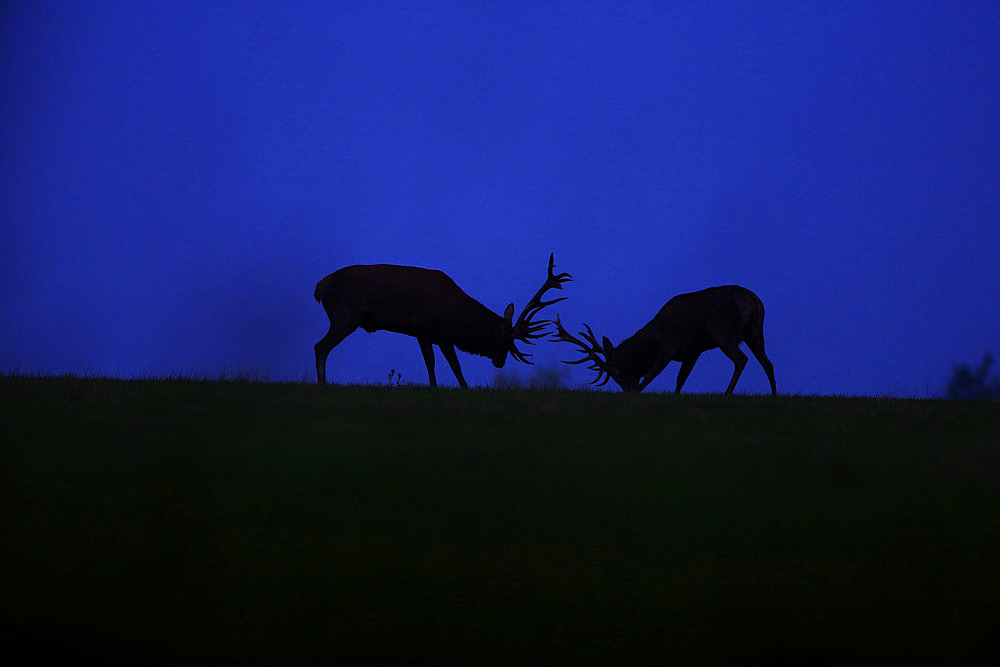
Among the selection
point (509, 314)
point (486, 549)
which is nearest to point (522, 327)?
point (509, 314)

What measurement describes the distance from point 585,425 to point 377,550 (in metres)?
2.95

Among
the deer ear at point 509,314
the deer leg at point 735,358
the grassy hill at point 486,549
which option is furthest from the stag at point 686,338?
the grassy hill at point 486,549

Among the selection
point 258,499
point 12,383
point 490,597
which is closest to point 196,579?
point 258,499

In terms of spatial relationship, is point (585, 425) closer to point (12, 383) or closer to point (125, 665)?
point (125, 665)

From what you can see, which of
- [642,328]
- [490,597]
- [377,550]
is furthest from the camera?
[642,328]

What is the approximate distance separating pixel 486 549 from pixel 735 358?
1142 centimetres

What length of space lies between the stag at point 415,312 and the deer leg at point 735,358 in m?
3.42

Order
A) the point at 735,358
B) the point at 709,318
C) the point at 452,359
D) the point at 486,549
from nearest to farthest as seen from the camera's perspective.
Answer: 1. the point at 486,549
2. the point at 452,359
3. the point at 735,358
4. the point at 709,318

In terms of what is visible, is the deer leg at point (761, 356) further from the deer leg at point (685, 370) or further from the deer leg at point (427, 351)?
the deer leg at point (427, 351)

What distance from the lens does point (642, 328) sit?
A: 54.8 ft

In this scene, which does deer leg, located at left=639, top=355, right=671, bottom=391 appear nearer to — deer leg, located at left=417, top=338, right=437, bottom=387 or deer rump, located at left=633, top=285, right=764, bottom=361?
deer rump, located at left=633, top=285, right=764, bottom=361

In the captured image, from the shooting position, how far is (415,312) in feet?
42.1

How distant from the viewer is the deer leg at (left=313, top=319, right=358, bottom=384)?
40.3 ft

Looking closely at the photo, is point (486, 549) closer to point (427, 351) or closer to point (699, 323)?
point (427, 351)
